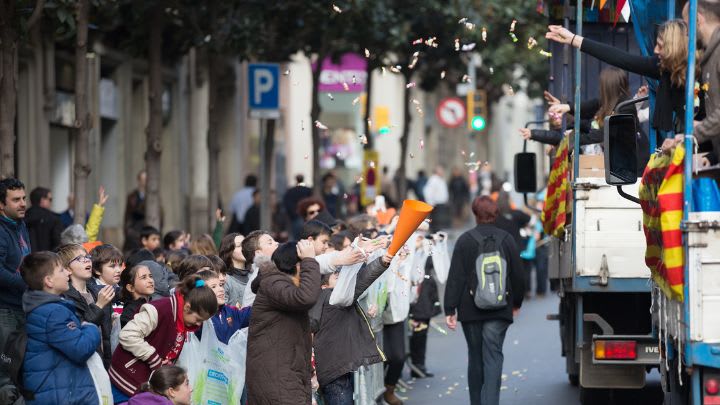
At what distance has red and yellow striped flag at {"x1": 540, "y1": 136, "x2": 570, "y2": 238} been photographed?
12.3 meters

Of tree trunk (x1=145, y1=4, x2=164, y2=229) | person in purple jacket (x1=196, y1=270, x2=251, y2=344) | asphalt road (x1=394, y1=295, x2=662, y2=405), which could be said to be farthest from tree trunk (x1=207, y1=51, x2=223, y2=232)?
person in purple jacket (x1=196, y1=270, x2=251, y2=344)

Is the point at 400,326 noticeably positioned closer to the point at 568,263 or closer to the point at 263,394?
the point at 568,263

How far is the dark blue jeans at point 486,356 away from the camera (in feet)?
39.3

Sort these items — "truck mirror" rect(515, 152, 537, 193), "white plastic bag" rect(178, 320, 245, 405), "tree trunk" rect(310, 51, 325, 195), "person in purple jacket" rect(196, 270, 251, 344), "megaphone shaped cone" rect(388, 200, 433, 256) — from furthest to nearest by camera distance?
"tree trunk" rect(310, 51, 325, 195)
"truck mirror" rect(515, 152, 537, 193)
"person in purple jacket" rect(196, 270, 251, 344)
"white plastic bag" rect(178, 320, 245, 405)
"megaphone shaped cone" rect(388, 200, 433, 256)

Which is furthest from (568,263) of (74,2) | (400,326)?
(74,2)

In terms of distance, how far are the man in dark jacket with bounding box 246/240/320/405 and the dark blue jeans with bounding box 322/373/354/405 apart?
1.37 metres

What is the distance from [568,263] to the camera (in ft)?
38.5

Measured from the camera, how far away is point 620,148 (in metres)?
9.26

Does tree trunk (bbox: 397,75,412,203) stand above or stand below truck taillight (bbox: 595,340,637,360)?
above

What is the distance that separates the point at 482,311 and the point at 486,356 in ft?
1.10

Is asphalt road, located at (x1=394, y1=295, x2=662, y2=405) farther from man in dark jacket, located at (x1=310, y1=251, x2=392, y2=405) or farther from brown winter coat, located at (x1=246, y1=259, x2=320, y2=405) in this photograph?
brown winter coat, located at (x1=246, y1=259, x2=320, y2=405)

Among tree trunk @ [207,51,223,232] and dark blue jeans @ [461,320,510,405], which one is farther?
tree trunk @ [207,51,223,232]

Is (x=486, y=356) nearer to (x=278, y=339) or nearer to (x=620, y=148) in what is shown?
(x=620, y=148)

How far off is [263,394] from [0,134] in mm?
5373
